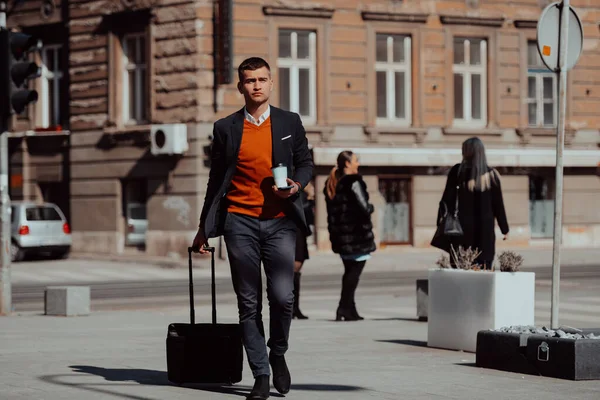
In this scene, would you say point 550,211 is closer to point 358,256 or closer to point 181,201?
point 181,201

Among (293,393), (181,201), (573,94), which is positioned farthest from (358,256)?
(573,94)

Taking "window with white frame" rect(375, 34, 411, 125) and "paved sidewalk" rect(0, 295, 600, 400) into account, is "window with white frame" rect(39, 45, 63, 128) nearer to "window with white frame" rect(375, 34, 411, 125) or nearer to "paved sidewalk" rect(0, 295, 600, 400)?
"window with white frame" rect(375, 34, 411, 125)

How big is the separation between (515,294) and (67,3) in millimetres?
25922

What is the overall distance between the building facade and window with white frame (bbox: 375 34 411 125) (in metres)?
0.03

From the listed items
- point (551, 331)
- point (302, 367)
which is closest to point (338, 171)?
point (302, 367)

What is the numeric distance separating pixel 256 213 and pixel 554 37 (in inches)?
132

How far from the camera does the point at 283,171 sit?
820cm

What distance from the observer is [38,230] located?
3209 cm

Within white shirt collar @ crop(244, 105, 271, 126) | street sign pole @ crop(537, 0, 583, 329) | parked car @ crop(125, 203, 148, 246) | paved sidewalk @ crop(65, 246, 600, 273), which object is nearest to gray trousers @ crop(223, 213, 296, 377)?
white shirt collar @ crop(244, 105, 271, 126)

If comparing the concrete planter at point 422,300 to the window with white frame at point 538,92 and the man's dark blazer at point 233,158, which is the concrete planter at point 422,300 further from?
the window with white frame at point 538,92

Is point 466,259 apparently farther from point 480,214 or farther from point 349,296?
point 349,296

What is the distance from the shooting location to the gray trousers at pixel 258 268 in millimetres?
8516

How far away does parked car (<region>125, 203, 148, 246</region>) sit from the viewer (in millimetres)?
33094

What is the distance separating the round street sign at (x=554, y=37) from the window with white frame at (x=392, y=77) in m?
22.8
